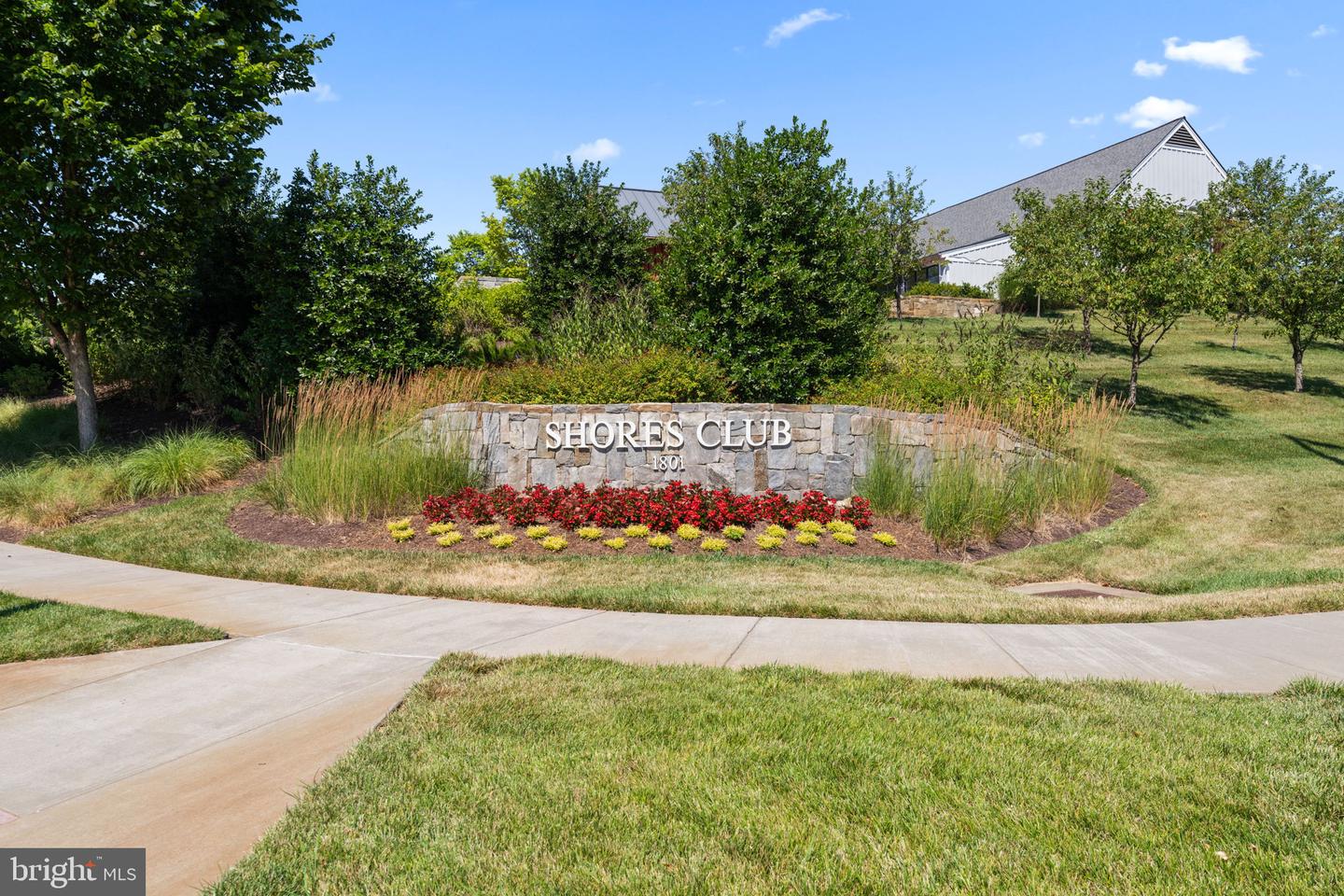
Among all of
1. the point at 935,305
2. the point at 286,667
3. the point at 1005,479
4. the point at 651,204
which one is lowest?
the point at 286,667

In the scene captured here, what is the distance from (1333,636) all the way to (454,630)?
6.08m

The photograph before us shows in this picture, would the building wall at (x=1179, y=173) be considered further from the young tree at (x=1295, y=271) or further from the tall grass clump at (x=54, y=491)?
the tall grass clump at (x=54, y=491)

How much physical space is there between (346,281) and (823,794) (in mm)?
11886

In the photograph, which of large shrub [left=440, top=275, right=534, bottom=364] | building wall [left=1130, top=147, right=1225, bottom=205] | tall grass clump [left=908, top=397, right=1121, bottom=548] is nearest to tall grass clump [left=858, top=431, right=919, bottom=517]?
tall grass clump [left=908, top=397, right=1121, bottom=548]

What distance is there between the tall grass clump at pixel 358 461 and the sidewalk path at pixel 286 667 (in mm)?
2468

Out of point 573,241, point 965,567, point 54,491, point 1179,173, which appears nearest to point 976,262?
point 1179,173

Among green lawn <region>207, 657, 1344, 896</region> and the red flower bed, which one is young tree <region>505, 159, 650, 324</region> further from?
green lawn <region>207, 657, 1344, 896</region>

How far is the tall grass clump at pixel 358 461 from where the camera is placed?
9.79m

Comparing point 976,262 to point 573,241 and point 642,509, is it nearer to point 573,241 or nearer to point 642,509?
point 573,241

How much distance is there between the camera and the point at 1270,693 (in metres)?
4.45

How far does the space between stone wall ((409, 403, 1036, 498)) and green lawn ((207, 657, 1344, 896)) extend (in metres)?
6.41

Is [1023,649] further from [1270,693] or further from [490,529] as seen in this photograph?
[490,529]

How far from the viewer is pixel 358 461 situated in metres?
9.88

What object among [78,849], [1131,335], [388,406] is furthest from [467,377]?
[1131,335]
